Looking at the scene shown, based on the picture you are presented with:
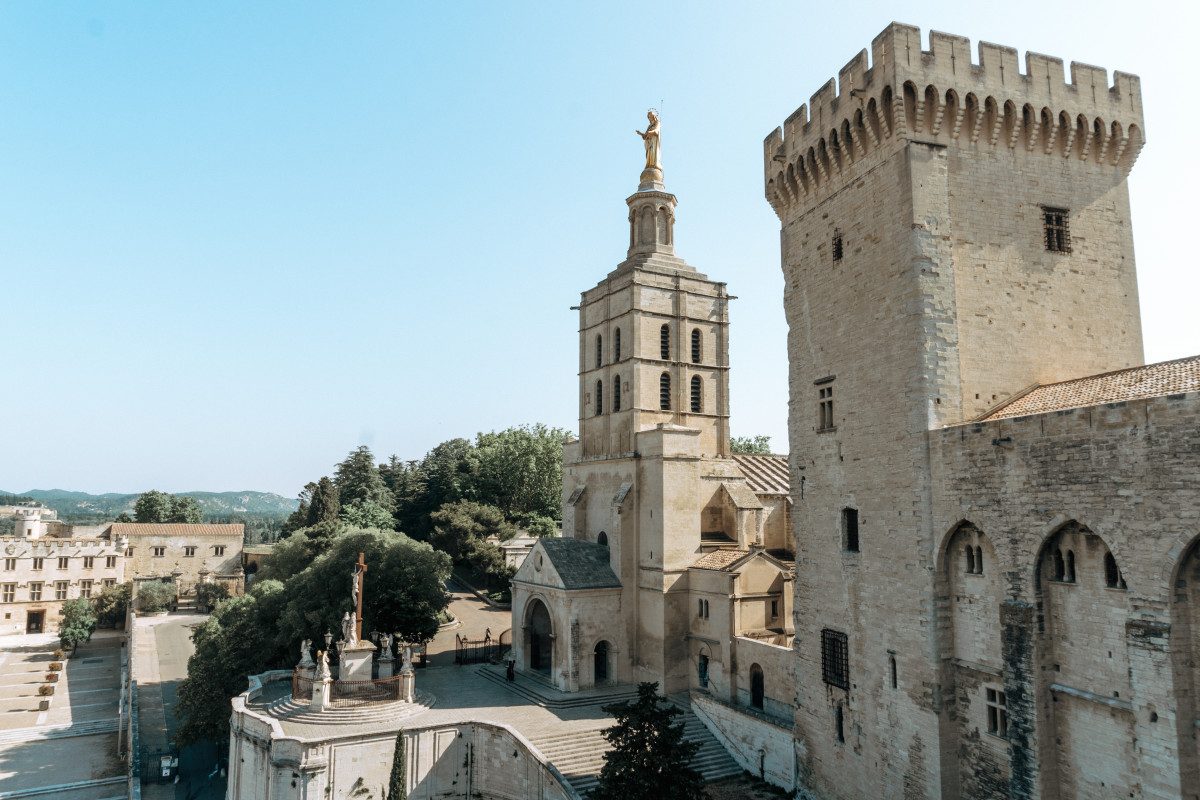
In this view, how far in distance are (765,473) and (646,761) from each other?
68.3 ft

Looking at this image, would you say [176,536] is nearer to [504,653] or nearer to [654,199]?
[504,653]

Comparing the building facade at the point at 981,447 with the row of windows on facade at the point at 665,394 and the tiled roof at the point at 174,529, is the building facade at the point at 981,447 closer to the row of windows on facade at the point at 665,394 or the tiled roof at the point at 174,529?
the row of windows on facade at the point at 665,394

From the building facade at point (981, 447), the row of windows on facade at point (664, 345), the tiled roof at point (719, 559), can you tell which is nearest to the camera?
the building facade at point (981, 447)

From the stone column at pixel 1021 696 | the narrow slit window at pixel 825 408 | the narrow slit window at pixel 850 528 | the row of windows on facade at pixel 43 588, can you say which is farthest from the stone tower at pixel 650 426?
the row of windows on facade at pixel 43 588

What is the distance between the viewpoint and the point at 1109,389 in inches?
634

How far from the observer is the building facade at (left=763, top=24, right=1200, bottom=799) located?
13.8 m

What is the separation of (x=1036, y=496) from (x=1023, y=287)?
6.54m

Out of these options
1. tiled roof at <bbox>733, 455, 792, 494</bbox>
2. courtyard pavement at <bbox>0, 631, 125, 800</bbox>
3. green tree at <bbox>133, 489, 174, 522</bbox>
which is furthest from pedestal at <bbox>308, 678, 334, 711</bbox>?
green tree at <bbox>133, 489, 174, 522</bbox>

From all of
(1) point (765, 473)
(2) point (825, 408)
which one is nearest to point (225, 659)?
(1) point (765, 473)

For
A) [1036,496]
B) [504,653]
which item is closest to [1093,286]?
[1036,496]

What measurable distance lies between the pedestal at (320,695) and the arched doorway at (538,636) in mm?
9738

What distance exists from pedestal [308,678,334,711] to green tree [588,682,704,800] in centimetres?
1284

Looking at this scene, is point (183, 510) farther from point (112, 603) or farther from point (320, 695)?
point (320, 695)

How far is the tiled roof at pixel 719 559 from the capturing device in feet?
101
